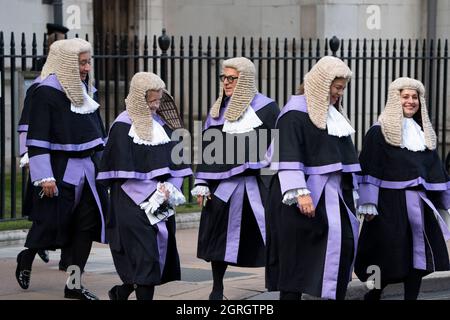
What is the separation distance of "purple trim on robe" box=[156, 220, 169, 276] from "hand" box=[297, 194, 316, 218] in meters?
1.05

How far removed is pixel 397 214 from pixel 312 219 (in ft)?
3.45

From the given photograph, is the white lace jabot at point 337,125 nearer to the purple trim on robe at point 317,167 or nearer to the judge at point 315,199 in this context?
the judge at point 315,199

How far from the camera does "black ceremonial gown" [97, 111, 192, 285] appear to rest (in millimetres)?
9320

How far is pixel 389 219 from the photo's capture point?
988 centimetres

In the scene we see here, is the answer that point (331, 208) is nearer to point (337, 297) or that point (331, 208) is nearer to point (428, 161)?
point (337, 297)

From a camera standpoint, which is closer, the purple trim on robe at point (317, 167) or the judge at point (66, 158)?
the purple trim on robe at point (317, 167)

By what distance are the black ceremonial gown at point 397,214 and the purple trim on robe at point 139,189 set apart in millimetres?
1532

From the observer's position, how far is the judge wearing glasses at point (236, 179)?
10.2 metres

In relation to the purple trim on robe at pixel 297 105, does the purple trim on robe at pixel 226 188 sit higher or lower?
lower


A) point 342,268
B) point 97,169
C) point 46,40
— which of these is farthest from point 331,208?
point 46,40

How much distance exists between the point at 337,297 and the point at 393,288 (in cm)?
209

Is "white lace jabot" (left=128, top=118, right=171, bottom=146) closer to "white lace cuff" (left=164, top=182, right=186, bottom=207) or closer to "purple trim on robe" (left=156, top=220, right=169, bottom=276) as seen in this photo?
"white lace cuff" (left=164, top=182, right=186, bottom=207)

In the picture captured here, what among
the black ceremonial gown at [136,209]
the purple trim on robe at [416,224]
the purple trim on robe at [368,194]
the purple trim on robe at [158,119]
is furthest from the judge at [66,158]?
the purple trim on robe at [416,224]

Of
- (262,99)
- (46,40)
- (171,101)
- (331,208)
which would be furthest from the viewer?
(46,40)
